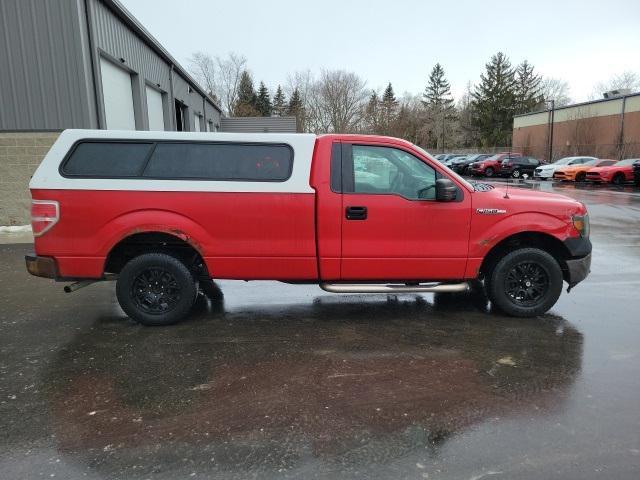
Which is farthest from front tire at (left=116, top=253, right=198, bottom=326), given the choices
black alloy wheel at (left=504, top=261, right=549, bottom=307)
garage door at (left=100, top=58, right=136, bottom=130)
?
garage door at (left=100, top=58, right=136, bottom=130)

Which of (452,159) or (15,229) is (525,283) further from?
(452,159)

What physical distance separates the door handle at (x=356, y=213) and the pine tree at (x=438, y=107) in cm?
7090

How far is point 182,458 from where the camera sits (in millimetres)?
2840

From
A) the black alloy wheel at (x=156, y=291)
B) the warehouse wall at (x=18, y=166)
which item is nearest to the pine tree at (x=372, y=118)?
the warehouse wall at (x=18, y=166)

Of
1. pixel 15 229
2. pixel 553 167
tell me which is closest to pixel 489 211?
pixel 15 229

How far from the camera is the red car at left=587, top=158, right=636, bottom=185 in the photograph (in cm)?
2500

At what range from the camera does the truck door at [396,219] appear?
4.95m

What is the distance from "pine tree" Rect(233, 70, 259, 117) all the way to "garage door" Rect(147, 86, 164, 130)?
173 ft

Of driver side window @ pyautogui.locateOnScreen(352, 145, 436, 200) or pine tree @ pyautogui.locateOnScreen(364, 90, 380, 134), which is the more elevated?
pine tree @ pyautogui.locateOnScreen(364, 90, 380, 134)

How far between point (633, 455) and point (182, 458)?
2.72 m

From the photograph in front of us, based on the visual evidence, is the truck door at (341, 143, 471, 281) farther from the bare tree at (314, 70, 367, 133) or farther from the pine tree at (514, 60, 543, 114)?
the pine tree at (514, 60, 543, 114)

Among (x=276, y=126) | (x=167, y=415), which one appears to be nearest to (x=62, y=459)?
(x=167, y=415)

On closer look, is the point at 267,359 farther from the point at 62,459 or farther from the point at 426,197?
the point at 426,197

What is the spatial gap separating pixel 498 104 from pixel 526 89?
651cm
